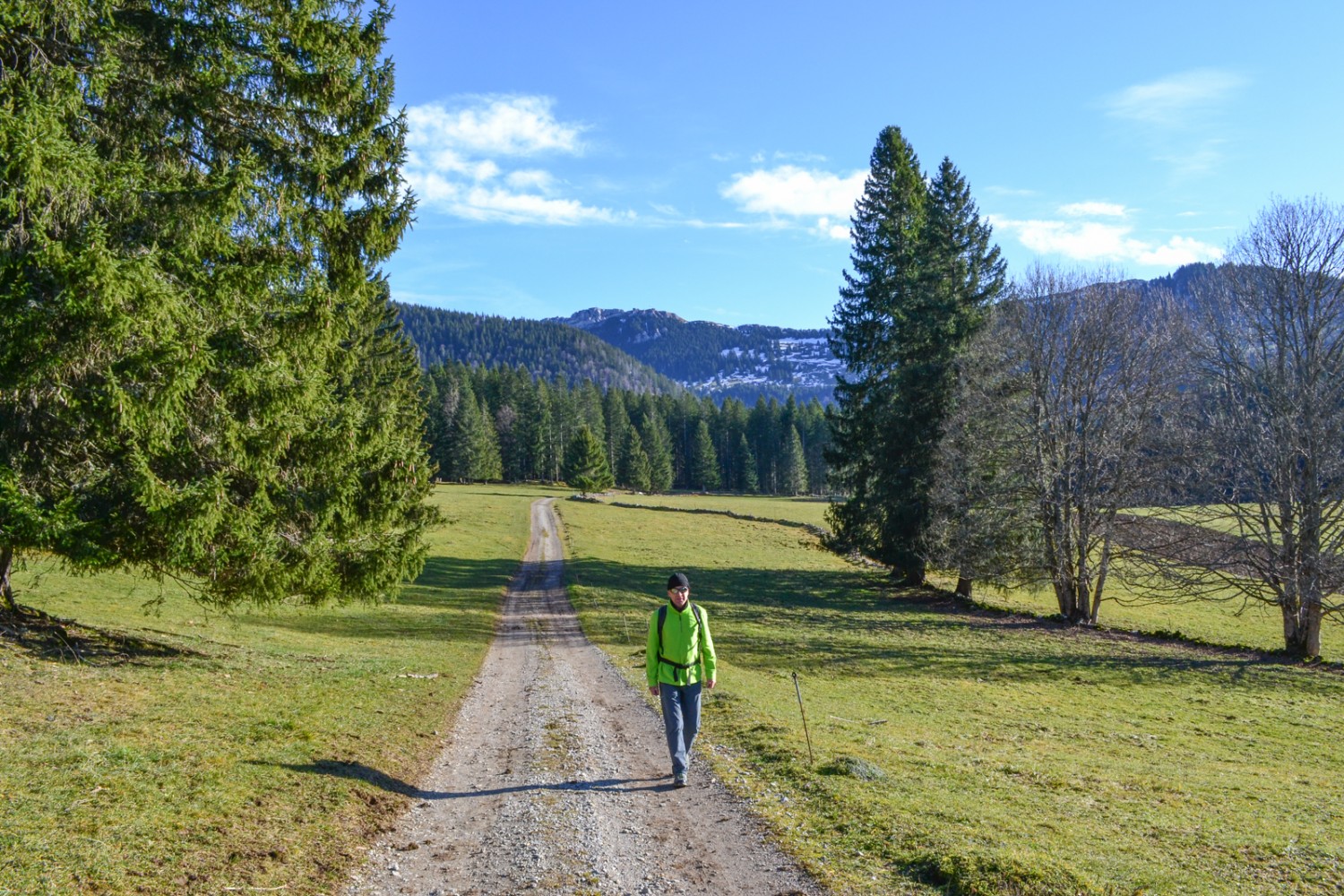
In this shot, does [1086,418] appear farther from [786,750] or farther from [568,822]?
[568,822]

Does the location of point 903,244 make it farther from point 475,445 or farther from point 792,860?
point 475,445

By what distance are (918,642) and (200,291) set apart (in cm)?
2164

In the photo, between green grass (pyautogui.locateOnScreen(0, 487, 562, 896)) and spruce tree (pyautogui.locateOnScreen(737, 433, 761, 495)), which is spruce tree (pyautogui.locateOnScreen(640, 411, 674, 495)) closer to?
spruce tree (pyautogui.locateOnScreen(737, 433, 761, 495))

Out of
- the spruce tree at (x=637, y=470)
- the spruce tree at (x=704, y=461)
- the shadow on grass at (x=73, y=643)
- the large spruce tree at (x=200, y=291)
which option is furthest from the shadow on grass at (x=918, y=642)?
the spruce tree at (x=704, y=461)

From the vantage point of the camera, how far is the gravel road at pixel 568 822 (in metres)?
5.97

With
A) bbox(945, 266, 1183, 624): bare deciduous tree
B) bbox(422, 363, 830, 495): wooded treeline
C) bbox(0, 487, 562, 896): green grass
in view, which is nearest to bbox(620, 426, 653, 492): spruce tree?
bbox(422, 363, 830, 495): wooded treeline

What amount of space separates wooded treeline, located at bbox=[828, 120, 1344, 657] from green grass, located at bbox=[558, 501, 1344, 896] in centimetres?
289

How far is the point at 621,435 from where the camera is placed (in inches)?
4702

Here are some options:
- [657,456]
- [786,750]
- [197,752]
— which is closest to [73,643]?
[197,752]

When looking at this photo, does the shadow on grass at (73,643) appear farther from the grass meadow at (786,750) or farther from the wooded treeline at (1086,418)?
the wooded treeline at (1086,418)

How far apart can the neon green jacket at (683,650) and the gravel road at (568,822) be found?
123cm

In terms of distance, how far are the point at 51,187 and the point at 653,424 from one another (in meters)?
110

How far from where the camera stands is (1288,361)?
76.6 feet

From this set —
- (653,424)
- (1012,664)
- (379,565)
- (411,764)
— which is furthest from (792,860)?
(653,424)
